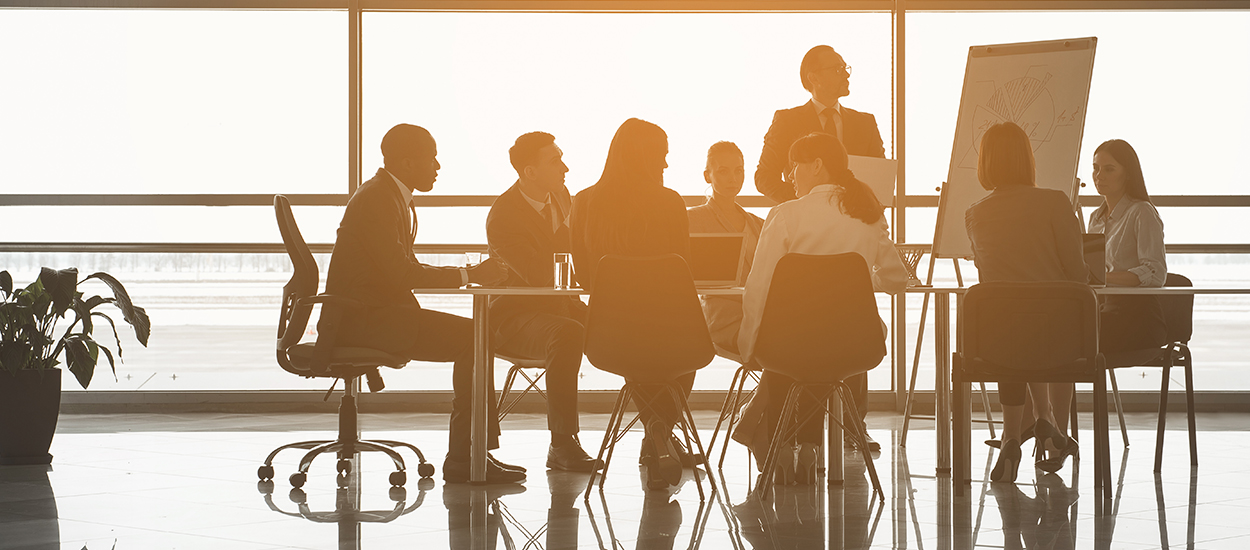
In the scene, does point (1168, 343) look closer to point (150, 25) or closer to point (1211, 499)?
point (1211, 499)

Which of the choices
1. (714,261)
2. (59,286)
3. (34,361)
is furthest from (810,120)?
(34,361)

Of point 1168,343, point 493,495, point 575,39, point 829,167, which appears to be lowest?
point 493,495

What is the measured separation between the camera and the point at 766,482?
3506mm

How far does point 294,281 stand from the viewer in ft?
12.8

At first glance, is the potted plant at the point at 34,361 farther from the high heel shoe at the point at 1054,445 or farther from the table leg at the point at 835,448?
the high heel shoe at the point at 1054,445

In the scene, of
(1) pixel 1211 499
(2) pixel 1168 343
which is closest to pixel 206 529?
(1) pixel 1211 499

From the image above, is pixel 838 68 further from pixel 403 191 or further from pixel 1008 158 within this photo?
pixel 403 191

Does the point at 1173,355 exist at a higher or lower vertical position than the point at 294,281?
lower

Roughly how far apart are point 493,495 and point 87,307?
2.09 m

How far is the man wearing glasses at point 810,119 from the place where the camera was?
4.69 meters

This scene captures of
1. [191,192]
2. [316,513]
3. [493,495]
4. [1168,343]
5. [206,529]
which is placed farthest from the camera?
[191,192]

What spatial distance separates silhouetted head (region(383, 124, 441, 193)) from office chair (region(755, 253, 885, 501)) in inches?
54.1

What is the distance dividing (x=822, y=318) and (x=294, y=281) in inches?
71.3

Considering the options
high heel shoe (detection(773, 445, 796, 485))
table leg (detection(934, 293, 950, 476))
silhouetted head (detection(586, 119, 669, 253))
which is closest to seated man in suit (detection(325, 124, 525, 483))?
silhouetted head (detection(586, 119, 669, 253))
